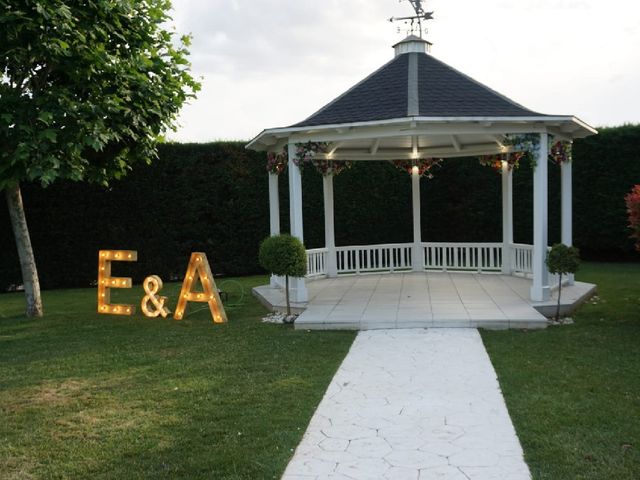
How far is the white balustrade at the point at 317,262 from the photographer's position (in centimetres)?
1327

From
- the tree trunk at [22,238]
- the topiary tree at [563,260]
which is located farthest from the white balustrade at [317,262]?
the topiary tree at [563,260]

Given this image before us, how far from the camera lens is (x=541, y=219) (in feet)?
31.1

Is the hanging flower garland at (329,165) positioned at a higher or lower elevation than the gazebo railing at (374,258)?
higher

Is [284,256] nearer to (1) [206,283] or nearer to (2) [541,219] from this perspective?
(1) [206,283]

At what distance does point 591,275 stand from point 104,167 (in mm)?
10597

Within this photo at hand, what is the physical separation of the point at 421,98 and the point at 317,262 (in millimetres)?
5146

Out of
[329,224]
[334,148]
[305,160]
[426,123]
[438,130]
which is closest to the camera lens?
[426,123]

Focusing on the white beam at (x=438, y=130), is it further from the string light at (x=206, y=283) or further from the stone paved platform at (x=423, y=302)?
the string light at (x=206, y=283)

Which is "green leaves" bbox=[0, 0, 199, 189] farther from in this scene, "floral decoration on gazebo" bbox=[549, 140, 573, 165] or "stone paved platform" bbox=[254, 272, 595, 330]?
"floral decoration on gazebo" bbox=[549, 140, 573, 165]

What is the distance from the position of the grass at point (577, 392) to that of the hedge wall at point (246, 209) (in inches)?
280

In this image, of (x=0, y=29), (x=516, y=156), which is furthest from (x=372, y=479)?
(x=516, y=156)

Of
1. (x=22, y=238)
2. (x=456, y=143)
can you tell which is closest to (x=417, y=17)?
(x=456, y=143)

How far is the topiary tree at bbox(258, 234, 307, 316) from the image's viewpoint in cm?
935

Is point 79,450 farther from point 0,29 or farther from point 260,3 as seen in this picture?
point 260,3
